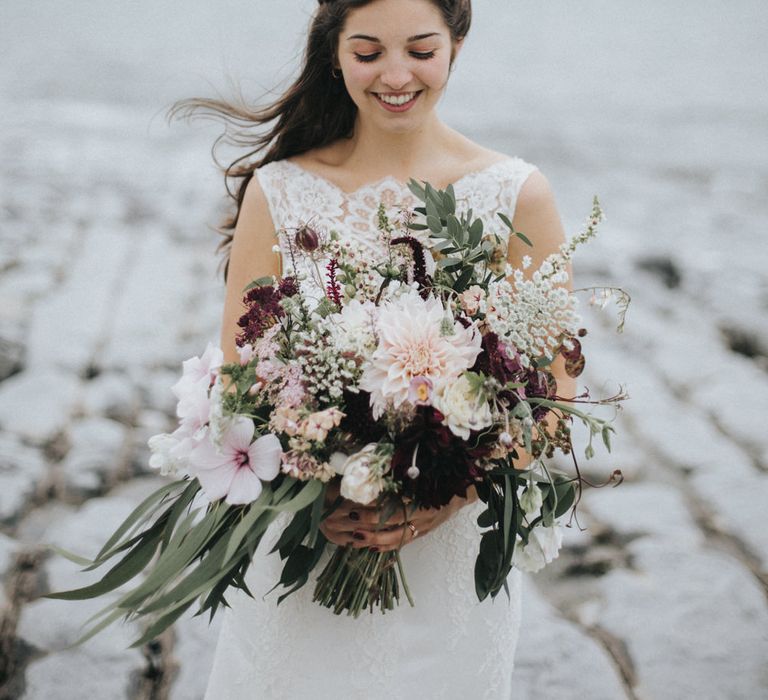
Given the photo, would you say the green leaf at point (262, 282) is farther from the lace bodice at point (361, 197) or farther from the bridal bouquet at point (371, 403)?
the lace bodice at point (361, 197)

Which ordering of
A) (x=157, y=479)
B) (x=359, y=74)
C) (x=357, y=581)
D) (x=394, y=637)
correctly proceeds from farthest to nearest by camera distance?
1. (x=157, y=479)
2. (x=359, y=74)
3. (x=394, y=637)
4. (x=357, y=581)

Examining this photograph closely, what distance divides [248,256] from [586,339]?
2.79m

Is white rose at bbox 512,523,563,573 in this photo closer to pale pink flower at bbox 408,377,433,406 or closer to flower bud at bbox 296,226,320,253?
pale pink flower at bbox 408,377,433,406

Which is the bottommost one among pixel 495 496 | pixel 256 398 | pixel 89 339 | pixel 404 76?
pixel 89 339

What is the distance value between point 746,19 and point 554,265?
34.8 feet

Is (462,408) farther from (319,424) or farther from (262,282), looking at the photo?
(262,282)

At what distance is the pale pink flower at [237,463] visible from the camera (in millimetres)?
1265

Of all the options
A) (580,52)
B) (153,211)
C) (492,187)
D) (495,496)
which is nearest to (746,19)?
(580,52)

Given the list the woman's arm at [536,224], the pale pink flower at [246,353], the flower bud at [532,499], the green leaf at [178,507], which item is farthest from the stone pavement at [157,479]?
the pale pink flower at [246,353]

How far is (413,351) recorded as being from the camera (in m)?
1.21

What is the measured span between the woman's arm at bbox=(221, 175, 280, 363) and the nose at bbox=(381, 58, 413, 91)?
0.42m

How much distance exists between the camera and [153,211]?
5.75m

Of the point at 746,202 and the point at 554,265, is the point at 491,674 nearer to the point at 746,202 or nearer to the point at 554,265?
the point at 554,265

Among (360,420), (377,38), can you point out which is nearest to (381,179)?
(377,38)
